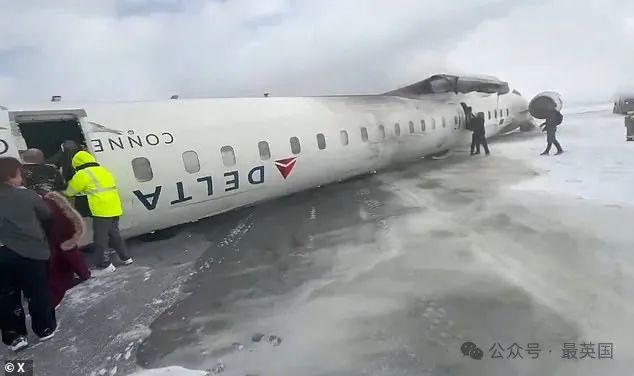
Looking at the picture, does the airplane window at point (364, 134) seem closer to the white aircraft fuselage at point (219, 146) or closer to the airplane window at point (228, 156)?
the white aircraft fuselage at point (219, 146)

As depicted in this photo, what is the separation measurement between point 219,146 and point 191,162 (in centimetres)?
52

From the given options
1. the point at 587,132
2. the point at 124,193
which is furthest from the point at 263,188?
the point at 587,132

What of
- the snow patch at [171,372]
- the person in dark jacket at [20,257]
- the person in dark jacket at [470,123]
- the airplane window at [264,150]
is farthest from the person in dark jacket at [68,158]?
the person in dark jacket at [470,123]

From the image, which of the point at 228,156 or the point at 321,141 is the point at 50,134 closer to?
the point at 228,156

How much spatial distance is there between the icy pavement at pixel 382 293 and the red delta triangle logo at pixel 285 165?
0.69 m

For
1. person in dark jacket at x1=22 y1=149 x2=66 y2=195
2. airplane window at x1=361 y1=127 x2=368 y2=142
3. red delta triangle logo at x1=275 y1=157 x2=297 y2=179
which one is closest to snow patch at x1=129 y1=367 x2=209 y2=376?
person in dark jacket at x1=22 y1=149 x2=66 y2=195

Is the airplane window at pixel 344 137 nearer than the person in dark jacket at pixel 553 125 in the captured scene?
Yes

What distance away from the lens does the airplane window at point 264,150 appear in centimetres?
691

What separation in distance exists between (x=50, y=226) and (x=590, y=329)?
4616 millimetres

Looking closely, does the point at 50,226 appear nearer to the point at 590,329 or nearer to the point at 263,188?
the point at 263,188

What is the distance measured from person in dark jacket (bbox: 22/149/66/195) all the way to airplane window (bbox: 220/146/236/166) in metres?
2.20

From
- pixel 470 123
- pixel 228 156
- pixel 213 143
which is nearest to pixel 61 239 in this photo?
pixel 213 143

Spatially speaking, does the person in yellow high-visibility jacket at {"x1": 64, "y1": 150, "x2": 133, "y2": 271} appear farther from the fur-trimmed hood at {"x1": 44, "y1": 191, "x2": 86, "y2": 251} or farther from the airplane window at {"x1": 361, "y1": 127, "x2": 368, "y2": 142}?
the airplane window at {"x1": 361, "y1": 127, "x2": 368, "y2": 142}

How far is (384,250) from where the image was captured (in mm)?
5266
